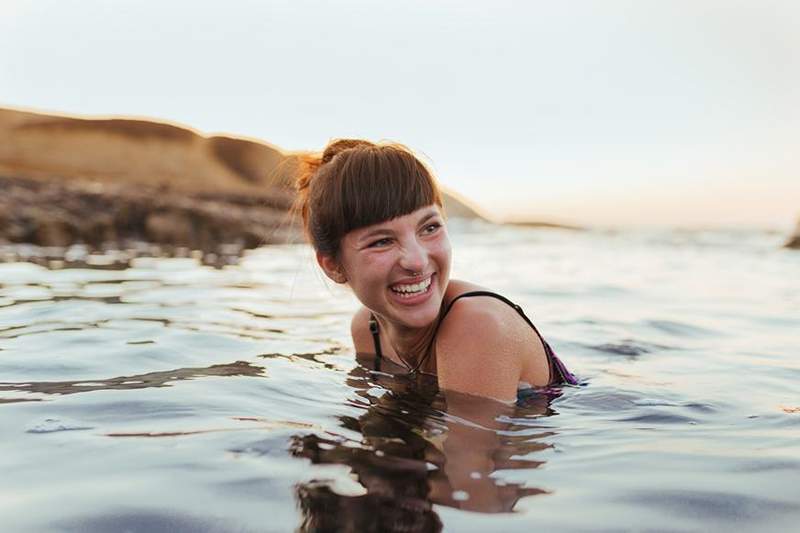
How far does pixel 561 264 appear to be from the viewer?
1435cm

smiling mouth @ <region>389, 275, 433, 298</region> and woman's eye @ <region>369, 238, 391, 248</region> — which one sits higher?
woman's eye @ <region>369, 238, 391, 248</region>

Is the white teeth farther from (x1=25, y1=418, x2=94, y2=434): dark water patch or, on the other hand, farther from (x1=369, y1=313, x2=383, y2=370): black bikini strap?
(x1=25, y1=418, x2=94, y2=434): dark water patch

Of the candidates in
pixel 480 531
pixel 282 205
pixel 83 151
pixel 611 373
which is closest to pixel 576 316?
pixel 611 373

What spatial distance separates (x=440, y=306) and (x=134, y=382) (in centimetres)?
148

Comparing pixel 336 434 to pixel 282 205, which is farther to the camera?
pixel 282 205

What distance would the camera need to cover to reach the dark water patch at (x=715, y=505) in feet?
6.23

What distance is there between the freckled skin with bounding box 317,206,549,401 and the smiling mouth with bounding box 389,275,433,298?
0.02 metres

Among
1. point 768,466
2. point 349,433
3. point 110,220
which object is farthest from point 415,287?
point 110,220

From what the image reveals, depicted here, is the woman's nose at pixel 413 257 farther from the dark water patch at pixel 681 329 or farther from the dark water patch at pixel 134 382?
the dark water patch at pixel 681 329

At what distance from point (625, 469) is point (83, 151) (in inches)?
2316

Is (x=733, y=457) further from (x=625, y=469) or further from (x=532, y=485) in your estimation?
(x=532, y=485)

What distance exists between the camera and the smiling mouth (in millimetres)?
3168

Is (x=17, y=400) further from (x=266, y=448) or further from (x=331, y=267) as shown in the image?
(x=331, y=267)

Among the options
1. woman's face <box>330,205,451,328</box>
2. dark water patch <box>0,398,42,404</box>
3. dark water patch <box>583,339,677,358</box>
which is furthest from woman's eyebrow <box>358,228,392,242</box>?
dark water patch <box>583,339,677,358</box>
